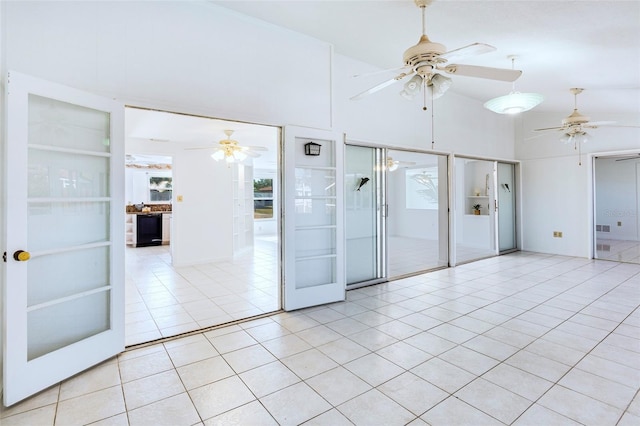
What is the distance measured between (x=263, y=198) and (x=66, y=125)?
10.0m

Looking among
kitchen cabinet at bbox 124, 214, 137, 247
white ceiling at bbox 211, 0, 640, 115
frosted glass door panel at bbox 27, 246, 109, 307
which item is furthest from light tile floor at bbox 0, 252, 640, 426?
kitchen cabinet at bbox 124, 214, 137, 247

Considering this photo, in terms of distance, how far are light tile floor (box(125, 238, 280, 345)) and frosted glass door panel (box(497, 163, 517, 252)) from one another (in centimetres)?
512

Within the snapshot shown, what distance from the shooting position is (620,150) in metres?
5.78

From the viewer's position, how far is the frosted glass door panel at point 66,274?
214 centimetres

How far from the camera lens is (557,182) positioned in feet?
21.9

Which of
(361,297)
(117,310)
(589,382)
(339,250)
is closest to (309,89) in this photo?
(339,250)

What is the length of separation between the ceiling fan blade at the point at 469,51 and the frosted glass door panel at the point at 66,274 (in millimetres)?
3125

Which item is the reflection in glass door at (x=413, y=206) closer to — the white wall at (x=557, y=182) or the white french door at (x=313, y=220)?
the white wall at (x=557, y=182)

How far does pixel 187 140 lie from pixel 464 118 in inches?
213

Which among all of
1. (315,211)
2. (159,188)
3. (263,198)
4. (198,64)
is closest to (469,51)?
(315,211)

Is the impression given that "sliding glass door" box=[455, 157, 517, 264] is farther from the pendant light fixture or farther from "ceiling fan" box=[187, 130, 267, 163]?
"ceiling fan" box=[187, 130, 267, 163]

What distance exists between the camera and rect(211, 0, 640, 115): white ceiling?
→ 288cm

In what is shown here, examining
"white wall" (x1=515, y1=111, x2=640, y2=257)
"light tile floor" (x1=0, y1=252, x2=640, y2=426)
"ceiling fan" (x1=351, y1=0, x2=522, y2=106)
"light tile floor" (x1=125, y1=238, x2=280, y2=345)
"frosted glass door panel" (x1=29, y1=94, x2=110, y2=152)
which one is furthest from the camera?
"white wall" (x1=515, y1=111, x2=640, y2=257)

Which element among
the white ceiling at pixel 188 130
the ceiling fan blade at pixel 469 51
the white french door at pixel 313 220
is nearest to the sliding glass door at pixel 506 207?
the white french door at pixel 313 220
